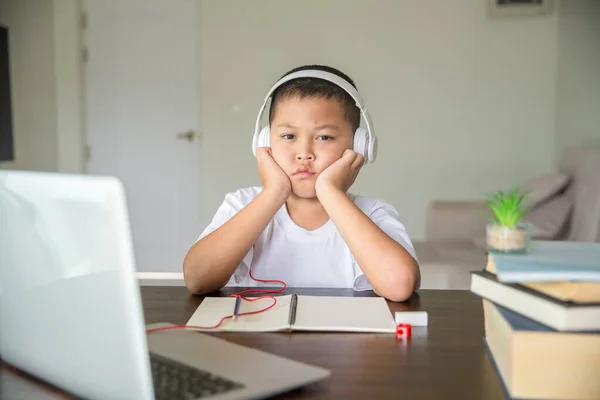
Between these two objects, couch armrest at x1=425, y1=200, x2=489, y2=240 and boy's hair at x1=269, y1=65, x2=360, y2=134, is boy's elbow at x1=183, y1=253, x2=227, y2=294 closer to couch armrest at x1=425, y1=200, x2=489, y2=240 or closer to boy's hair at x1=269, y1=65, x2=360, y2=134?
boy's hair at x1=269, y1=65, x2=360, y2=134

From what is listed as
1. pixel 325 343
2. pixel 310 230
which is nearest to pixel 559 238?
pixel 310 230

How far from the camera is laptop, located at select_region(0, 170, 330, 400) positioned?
58 cm

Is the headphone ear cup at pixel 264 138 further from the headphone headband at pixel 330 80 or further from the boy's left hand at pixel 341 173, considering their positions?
the boy's left hand at pixel 341 173

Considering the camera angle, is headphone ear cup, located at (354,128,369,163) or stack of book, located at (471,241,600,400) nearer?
stack of book, located at (471,241,600,400)

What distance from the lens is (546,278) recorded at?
70cm

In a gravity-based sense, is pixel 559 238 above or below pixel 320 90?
below

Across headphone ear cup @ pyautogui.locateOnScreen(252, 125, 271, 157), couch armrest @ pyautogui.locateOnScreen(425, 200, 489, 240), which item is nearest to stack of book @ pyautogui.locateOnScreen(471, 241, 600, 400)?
headphone ear cup @ pyautogui.locateOnScreen(252, 125, 271, 157)

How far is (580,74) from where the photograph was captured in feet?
14.4

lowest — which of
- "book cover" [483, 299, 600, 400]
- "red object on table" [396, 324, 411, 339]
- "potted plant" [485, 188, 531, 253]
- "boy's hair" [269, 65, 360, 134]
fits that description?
"red object on table" [396, 324, 411, 339]

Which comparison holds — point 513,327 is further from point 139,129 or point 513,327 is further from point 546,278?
point 139,129

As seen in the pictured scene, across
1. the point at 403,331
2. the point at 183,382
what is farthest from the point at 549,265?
the point at 183,382

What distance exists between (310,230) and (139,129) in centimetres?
356

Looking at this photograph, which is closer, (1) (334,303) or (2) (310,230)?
(1) (334,303)

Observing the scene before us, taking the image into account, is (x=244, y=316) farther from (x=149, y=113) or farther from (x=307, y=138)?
(x=149, y=113)
